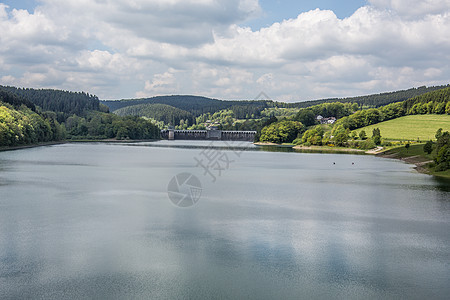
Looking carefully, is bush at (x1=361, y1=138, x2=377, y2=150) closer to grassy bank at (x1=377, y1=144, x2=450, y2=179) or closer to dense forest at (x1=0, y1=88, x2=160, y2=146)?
grassy bank at (x1=377, y1=144, x2=450, y2=179)

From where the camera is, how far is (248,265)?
20.0 m

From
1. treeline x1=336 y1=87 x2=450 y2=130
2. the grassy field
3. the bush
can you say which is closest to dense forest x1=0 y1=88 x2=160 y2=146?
the bush

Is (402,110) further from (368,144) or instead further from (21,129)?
(21,129)

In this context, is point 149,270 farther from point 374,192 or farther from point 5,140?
point 5,140

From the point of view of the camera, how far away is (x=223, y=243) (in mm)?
23531

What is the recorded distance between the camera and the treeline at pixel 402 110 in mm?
157087

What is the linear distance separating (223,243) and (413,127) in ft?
442

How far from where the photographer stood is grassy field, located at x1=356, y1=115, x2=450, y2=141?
423 ft

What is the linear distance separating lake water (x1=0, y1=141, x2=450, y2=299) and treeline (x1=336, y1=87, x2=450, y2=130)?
4697 inches

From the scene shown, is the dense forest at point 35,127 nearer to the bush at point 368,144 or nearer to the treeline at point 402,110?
the bush at point 368,144

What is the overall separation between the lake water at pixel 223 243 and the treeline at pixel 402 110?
11930cm

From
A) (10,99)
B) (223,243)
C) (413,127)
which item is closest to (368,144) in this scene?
(413,127)

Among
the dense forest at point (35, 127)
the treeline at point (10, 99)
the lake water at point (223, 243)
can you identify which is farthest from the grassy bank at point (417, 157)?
the treeline at point (10, 99)

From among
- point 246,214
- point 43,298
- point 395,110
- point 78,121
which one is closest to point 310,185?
point 246,214
